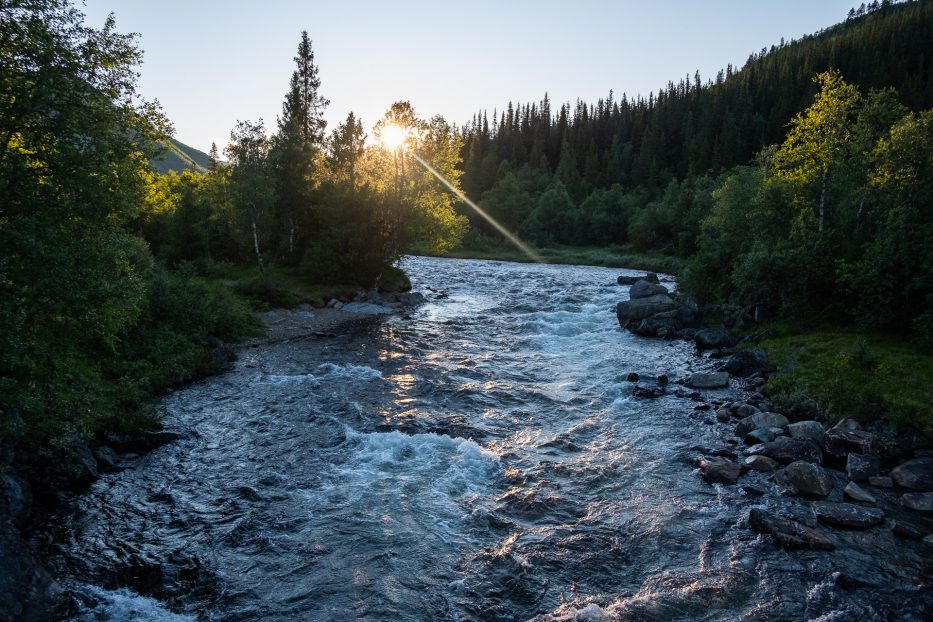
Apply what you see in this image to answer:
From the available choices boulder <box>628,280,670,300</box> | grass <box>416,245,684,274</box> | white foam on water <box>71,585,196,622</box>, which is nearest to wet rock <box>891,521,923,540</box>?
white foam on water <box>71,585,196,622</box>

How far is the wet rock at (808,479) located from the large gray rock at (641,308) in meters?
21.6

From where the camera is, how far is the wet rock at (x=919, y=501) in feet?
44.6

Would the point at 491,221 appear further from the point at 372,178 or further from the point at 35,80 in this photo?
the point at 35,80

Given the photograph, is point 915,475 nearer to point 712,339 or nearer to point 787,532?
point 787,532

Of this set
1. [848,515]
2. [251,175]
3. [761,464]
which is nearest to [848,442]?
[761,464]

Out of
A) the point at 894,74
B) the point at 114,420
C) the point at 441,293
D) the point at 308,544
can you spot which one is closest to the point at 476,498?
the point at 308,544

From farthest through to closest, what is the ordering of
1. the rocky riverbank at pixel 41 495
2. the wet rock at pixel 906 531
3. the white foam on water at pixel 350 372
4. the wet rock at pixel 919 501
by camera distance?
the white foam on water at pixel 350 372 → the wet rock at pixel 919 501 → the wet rock at pixel 906 531 → the rocky riverbank at pixel 41 495

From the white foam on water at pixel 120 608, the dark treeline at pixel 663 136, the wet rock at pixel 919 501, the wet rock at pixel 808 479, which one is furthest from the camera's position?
the dark treeline at pixel 663 136

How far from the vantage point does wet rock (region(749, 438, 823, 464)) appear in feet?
52.7

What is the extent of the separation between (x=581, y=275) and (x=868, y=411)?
49.2 meters

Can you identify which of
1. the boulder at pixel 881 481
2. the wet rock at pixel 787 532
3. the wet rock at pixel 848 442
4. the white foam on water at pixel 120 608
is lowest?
the white foam on water at pixel 120 608

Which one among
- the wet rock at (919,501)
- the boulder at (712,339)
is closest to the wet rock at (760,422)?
the wet rock at (919,501)

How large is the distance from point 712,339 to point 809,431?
45.7 ft

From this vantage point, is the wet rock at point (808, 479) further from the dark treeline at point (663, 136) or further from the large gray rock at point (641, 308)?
the dark treeline at point (663, 136)
